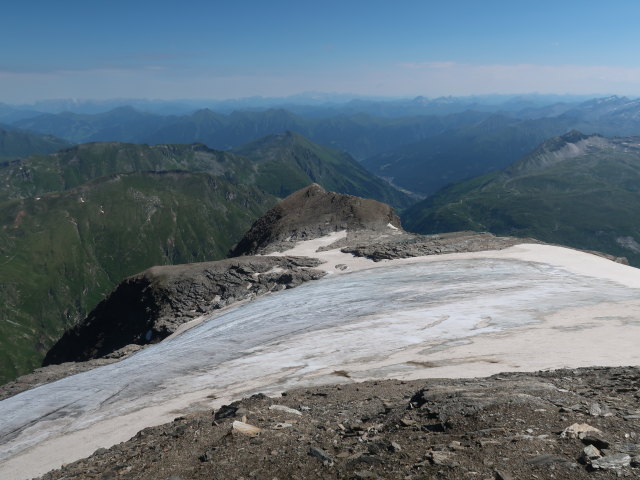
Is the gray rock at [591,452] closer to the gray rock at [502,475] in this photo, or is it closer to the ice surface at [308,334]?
the gray rock at [502,475]

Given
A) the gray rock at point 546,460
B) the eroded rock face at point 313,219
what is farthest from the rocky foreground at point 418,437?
the eroded rock face at point 313,219

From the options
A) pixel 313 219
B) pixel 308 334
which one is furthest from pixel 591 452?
pixel 313 219

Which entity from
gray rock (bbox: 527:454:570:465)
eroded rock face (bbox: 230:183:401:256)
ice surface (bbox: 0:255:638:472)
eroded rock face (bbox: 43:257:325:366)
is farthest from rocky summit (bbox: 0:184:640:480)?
eroded rock face (bbox: 230:183:401:256)

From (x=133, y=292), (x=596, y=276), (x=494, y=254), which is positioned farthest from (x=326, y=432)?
(x=133, y=292)

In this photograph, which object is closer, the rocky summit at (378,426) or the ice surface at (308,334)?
the rocky summit at (378,426)

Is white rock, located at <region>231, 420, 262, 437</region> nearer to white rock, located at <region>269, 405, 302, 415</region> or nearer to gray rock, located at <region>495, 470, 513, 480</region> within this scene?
white rock, located at <region>269, 405, 302, 415</region>
